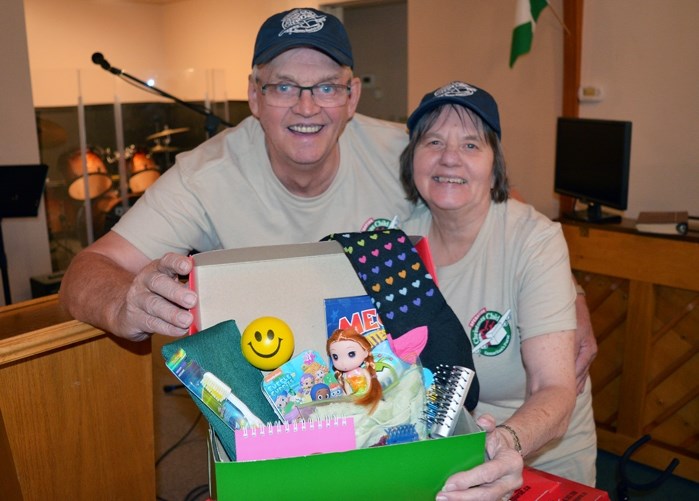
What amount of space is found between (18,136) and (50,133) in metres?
0.62

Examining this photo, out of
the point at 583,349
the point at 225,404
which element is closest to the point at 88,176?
the point at 583,349

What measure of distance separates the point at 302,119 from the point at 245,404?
30.1 inches

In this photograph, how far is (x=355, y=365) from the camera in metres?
0.83

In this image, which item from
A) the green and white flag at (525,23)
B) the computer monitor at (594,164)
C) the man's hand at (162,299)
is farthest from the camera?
the green and white flag at (525,23)

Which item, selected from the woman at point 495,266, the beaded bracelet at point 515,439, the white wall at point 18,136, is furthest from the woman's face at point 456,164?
the white wall at point 18,136

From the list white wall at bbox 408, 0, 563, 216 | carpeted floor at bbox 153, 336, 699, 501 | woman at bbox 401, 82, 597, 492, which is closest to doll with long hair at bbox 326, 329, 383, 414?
woman at bbox 401, 82, 597, 492

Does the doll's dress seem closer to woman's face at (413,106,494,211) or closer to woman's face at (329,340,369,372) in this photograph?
woman's face at (329,340,369,372)

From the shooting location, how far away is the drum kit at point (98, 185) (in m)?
5.56

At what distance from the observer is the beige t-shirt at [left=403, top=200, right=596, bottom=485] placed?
3.88 feet

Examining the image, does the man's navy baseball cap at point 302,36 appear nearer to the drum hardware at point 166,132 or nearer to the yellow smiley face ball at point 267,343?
the yellow smiley face ball at point 267,343

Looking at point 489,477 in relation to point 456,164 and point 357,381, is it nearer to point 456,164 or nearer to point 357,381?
point 357,381

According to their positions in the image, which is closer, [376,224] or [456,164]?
[456,164]

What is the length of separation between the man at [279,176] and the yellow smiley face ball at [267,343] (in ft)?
1.43

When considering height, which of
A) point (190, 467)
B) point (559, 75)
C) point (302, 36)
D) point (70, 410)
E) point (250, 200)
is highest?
point (559, 75)
